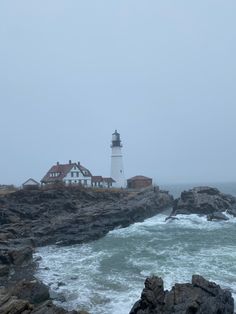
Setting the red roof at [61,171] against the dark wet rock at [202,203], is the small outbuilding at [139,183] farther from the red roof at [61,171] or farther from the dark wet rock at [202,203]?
the dark wet rock at [202,203]

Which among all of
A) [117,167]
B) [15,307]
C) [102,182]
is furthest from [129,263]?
[117,167]

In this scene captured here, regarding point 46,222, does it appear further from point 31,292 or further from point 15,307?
point 15,307

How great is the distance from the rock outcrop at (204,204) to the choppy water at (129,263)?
10.0 metres

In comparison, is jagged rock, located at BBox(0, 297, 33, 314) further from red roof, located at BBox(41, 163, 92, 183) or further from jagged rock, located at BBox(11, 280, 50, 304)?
red roof, located at BBox(41, 163, 92, 183)

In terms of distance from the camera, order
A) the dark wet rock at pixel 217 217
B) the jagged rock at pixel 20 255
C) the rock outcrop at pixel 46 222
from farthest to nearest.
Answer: the dark wet rock at pixel 217 217
the jagged rock at pixel 20 255
the rock outcrop at pixel 46 222

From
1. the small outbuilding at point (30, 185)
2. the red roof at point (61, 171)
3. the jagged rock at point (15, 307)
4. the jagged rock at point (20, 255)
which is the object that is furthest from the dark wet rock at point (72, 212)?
the jagged rock at point (15, 307)

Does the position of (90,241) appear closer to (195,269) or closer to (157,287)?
(195,269)

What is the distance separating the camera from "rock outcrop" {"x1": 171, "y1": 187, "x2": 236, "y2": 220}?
2060 inches

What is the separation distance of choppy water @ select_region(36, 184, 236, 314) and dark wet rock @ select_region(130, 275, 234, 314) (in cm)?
246

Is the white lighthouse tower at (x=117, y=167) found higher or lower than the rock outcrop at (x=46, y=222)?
higher

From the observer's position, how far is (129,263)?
90.9ft

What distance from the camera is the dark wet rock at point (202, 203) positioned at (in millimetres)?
52406

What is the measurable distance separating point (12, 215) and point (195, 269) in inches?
933

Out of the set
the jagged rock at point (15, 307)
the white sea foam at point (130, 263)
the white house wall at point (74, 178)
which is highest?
the white house wall at point (74, 178)
